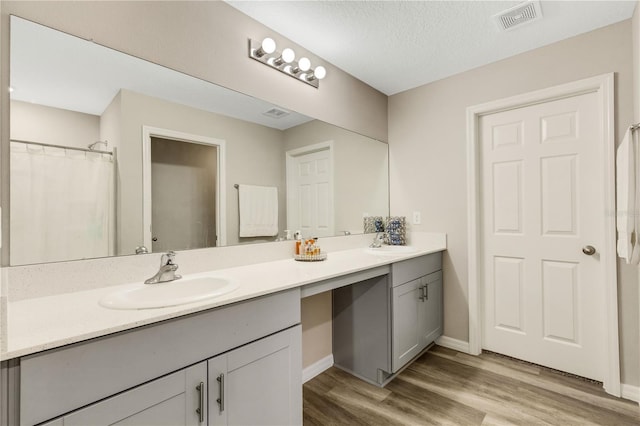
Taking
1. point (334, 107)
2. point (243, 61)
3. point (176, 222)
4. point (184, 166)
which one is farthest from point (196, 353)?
point (334, 107)

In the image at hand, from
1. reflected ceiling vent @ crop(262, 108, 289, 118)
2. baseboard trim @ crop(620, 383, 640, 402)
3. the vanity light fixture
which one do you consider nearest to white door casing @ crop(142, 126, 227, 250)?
reflected ceiling vent @ crop(262, 108, 289, 118)

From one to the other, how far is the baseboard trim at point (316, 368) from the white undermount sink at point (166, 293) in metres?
1.09

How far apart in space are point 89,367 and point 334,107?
2099mm

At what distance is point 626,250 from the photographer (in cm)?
144

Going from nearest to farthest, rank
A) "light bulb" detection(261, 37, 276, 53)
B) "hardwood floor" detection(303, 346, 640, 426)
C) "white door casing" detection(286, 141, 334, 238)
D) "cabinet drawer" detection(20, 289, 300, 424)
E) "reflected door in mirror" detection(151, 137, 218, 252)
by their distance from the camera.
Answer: "cabinet drawer" detection(20, 289, 300, 424)
"reflected door in mirror" detection(151, 137, 218, 252)
"hardwood floor" detection(303, 346, 640, 426)
"light bulb" detection(261, 37, 276, 53)
"white door casing" detection(286, 141, 334, 238)

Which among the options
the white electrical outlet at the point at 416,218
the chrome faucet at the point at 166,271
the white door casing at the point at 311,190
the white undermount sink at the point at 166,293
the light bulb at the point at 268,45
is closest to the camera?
the white undermount sink at the point at 166,293

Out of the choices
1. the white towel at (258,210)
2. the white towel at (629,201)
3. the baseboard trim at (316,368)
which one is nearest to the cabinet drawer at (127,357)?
the white towel at (258,210)

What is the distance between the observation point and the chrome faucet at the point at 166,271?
1.26m

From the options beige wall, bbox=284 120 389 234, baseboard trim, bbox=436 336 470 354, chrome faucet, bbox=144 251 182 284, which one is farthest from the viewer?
baseboard trim, bbox=436 336 470 354

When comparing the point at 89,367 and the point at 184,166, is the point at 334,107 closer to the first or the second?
the point at 184,166

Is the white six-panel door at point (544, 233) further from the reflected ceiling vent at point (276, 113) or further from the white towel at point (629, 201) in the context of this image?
the reflected ceiling vent at point (276, 113)

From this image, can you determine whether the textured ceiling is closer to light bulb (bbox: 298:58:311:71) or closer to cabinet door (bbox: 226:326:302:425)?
light bulb (bbox: 298:58:311:71)

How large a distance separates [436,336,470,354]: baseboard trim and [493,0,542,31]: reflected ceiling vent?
2.30 m

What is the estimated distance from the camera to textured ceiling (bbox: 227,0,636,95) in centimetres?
166
